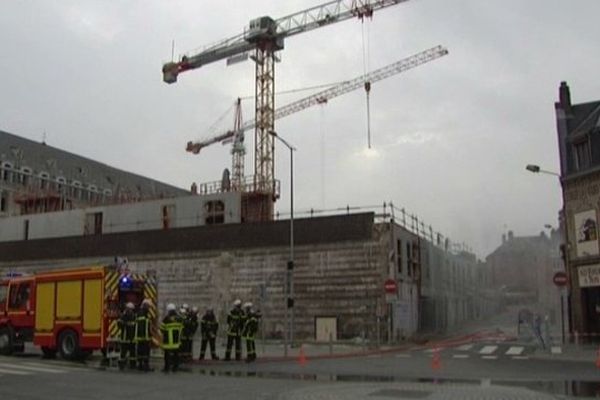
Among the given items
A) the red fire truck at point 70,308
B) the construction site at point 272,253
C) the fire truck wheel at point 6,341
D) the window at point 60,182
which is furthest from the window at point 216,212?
the window at point 60,182

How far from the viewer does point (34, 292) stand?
2284 centimetres

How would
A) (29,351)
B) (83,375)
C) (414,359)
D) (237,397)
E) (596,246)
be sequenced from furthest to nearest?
(596,246) < (29,351) < (414,359) < (83,375) < (237,397)

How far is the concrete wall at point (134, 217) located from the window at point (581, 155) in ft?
80.5

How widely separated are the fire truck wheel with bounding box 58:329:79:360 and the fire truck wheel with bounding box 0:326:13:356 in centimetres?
256

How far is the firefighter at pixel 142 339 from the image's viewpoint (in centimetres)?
1897

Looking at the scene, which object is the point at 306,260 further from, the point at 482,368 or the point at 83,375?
the point at 83,375

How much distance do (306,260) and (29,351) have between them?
567 inches

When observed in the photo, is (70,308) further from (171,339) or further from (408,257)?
(408,257)

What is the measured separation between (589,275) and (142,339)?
66.9 ft

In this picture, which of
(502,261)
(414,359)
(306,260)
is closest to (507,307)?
(502,261)

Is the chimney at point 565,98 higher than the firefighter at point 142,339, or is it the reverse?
the chimney at point 565,98

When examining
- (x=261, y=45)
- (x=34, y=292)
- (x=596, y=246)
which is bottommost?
(x=34, y=292)

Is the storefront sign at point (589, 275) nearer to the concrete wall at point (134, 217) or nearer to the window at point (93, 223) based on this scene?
the concrete wall at point (134, 217)

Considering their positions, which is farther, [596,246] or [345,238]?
[345,238]
